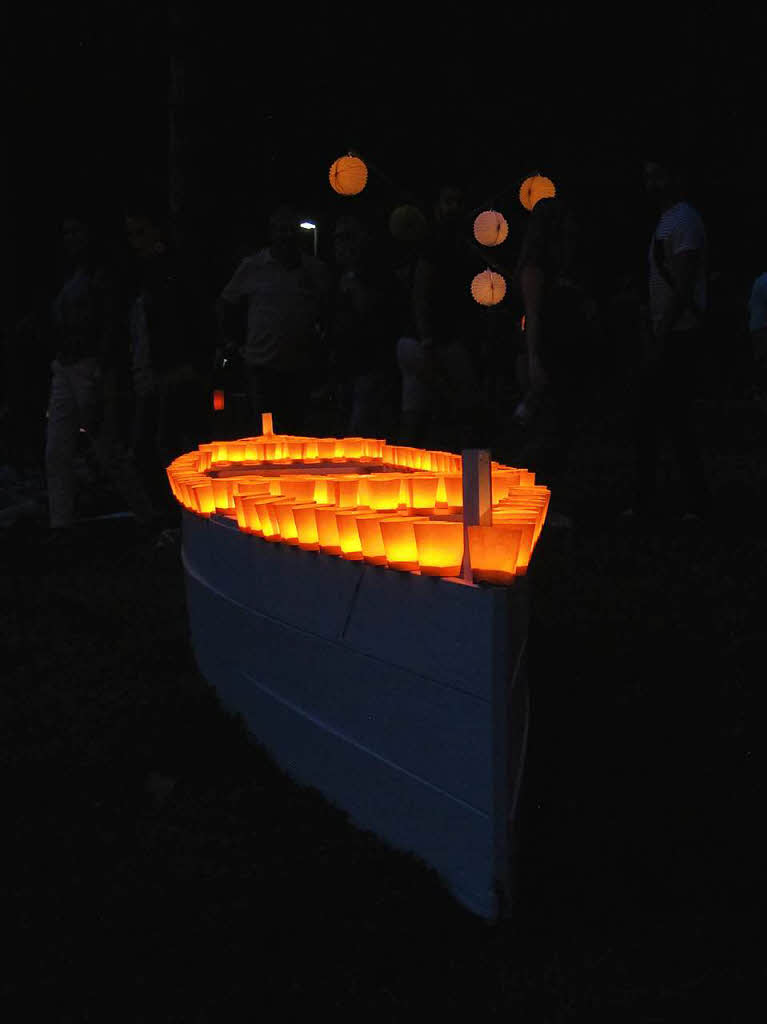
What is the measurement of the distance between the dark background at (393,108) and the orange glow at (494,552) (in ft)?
39.4

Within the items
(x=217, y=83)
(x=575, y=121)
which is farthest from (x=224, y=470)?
(x=575, y=121)

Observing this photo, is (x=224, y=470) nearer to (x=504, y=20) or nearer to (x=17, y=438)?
(x=17, y=438)

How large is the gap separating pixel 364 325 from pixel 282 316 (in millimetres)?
493

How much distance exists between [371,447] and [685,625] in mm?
1445

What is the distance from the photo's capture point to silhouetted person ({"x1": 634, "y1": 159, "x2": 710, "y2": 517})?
5.84 m

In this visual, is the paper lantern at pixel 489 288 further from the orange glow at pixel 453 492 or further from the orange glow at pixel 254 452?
the orange glow at pixel 453 492

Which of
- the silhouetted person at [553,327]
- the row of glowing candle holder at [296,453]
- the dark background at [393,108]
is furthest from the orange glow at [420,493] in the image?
the dark background at [393,108]

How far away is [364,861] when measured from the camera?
2.39 metres

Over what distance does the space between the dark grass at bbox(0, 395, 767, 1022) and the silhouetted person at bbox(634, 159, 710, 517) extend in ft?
6.48

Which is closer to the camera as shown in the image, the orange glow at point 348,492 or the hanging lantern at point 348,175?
the orange glow at point 348,492

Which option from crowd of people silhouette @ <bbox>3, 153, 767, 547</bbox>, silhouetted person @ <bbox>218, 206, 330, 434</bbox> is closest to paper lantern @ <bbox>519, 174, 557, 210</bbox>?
Answer: crowd of people silhouette @ <bbox>3, 153, 767, 547</bbox>

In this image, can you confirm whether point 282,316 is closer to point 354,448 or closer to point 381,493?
point 354,448

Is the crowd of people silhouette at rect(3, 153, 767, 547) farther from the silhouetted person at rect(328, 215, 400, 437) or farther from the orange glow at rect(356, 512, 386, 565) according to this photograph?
the orange glow at rect(356, 512, 386, 565)

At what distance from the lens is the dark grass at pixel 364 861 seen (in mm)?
1996
